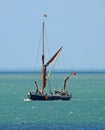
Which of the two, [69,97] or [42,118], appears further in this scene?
[69,97]

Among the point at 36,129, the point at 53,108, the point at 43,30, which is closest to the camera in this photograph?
the point at 36,129

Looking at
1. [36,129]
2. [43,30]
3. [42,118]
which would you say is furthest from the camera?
[43,30]

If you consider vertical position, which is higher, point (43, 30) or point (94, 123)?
point (43, 30)

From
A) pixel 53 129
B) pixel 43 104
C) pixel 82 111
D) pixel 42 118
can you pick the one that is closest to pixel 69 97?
pixel 43 104

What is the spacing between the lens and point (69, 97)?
13400cm

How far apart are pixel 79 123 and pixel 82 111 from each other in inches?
771

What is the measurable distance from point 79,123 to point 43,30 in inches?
1735

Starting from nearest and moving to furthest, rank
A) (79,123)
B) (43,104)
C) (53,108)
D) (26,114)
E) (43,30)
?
(79,123) < (26,114) < (53,108) < (43,104) < (43,30)

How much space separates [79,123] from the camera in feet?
300

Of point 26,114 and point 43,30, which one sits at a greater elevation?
point 43,30

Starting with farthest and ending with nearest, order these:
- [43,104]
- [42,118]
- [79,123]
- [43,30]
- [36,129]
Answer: [43,30]
[43,104]
[42,118]
[79,123]
[36,129]

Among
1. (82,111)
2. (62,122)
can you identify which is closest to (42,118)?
(62,122)

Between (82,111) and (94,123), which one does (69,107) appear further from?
(94,123)

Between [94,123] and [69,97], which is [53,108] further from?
[94,123]
